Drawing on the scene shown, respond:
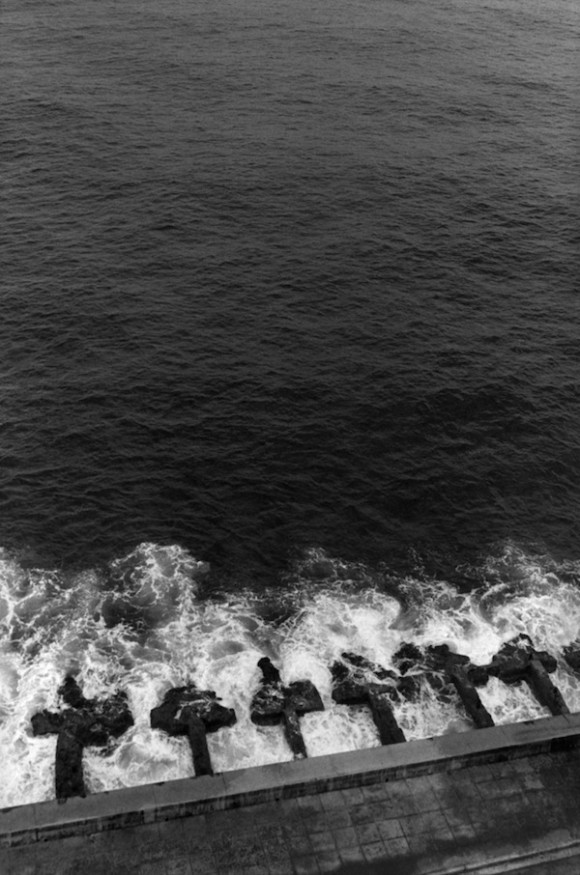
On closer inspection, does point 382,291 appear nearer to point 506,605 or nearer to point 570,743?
point 506,605

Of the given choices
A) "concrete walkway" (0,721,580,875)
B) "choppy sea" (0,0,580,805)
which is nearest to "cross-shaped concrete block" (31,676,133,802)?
"choppy sea" (0,0,580,805)

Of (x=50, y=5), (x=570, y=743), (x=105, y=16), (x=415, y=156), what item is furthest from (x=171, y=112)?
(x=570, y=743)

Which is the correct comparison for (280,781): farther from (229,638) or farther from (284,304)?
(284,304)

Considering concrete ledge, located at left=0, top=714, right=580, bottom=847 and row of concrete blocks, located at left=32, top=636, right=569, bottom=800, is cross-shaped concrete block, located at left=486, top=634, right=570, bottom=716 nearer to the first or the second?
row of concrete blocks, located at left=32, top=636, right=569, bottom=800

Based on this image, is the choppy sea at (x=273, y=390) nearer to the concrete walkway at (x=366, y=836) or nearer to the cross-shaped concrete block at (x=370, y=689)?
the cross-shaped concrete block at (x=370, y=689)

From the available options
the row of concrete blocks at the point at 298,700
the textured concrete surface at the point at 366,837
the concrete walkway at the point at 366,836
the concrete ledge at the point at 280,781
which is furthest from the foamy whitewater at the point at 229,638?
the textured concrete surface at the point at 366,837

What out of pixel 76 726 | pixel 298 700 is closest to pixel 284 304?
pixel 298 700
